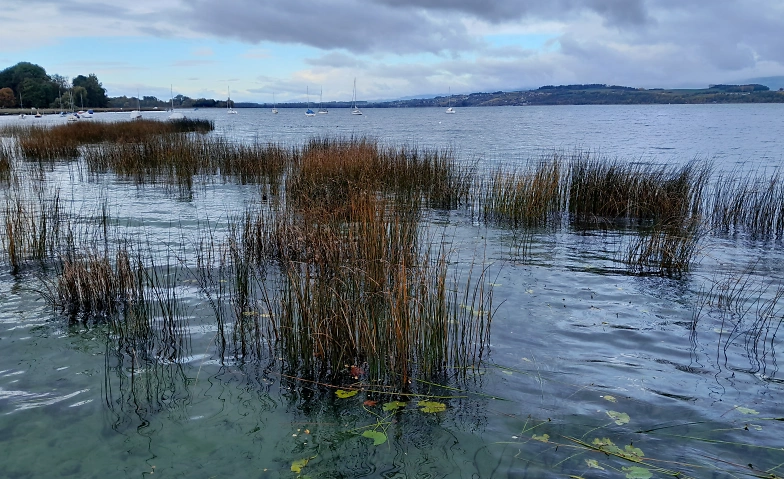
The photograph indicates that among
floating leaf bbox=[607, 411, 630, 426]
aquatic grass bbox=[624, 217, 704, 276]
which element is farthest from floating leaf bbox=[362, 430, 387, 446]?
aquatic grass bbox=[624, 217, 704, 276]

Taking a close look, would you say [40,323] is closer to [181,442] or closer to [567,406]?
[181,442]

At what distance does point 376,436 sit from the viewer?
12.8 feet

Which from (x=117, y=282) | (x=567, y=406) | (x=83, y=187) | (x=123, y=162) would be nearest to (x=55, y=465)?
(x=117, y=282)

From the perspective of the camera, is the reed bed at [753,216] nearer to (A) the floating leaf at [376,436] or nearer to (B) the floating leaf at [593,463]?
(B) the floating leaf at [593,463]

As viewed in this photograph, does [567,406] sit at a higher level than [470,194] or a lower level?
lower

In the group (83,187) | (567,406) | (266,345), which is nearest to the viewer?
(567,406)

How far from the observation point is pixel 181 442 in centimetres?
384

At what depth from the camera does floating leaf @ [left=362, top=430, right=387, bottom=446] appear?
Result: 3.85 meters

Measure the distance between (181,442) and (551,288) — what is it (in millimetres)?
5216

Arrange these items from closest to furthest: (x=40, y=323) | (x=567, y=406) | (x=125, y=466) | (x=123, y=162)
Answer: (x=125, y=466), (x=567, y=406), (x=40, y=323), (x=123, y=162)

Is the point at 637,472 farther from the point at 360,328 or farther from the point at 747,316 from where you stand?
the point at 747,316

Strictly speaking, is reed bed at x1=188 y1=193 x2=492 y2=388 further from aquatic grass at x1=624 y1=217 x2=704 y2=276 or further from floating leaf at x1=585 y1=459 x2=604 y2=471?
aquatic grass at x1=624 y1=217 x2=704 y2=276

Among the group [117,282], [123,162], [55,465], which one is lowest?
[55,465]

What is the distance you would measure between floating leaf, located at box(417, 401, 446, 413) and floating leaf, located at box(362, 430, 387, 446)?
43cm
